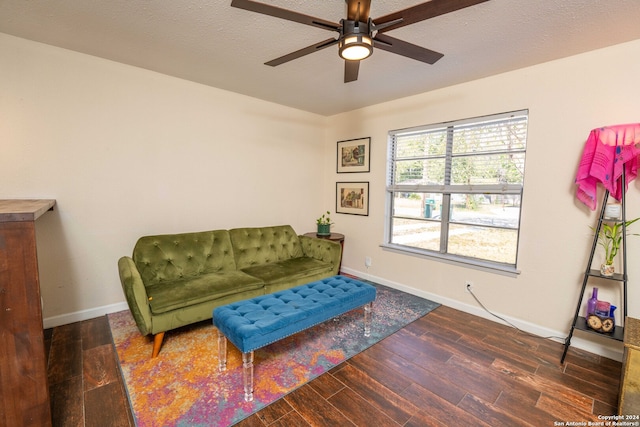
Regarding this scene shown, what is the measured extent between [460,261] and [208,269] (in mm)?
2869

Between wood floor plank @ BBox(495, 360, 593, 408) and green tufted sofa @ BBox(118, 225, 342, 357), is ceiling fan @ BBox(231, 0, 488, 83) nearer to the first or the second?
green tufted sofa @ BBox(118, 225, 342, 357)

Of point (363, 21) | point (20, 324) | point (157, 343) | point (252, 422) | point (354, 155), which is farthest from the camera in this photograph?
point (354, 155)

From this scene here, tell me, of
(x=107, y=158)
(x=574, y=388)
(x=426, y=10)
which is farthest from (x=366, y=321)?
(x=107, y=158)

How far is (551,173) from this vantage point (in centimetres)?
265

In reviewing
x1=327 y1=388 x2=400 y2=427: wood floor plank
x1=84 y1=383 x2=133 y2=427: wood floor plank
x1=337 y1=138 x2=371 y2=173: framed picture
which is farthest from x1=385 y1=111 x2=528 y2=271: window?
x1=84 y1=383 x2=133 y2=427: wood floor plank

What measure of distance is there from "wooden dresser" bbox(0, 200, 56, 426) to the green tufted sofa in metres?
0.74

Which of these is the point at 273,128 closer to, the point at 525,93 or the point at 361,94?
the point at 361,94

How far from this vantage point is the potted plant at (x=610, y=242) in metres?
2.24

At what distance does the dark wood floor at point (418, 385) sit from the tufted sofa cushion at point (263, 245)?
1.46 meters

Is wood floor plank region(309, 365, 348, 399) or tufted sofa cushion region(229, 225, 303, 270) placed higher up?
tufted sofa cushion region(229, 225, 303, 270)

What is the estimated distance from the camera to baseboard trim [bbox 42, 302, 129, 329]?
2.70 metres

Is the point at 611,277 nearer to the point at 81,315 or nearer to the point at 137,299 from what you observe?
the point at 137,299

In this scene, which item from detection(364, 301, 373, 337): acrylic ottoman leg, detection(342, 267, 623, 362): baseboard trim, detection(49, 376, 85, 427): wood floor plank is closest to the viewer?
detection(49, 376, 85, 427): wood floor plank

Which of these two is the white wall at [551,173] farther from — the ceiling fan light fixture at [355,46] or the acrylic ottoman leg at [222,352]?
the acrylic ottoman leg at [222,352]
